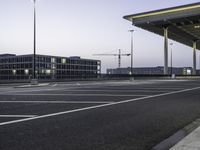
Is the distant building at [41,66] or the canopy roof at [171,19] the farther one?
the distant building at [41,66]

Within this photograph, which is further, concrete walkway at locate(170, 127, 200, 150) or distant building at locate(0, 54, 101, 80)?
distant building at locate(0, 54, 101, 80)

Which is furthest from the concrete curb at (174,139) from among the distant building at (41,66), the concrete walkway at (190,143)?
the distant building at (41,66)

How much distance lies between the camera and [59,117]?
9.25 metres

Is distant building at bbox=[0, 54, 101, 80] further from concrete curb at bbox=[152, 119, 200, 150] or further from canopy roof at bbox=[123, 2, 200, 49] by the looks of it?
concrete curb at bbox=[152, 119, 200, 150]

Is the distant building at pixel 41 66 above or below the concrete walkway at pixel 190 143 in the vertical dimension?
above

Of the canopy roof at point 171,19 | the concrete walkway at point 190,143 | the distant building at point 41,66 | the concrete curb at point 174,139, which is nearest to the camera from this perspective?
the concrete walkway at point 190,143

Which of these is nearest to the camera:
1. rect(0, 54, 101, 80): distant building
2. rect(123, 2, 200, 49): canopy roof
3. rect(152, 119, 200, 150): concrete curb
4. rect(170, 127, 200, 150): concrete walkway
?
rect(170, 127, 200, 150): concrete walkway

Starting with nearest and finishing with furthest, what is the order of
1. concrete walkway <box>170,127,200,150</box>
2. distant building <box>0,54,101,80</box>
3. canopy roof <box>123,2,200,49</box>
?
1. concrete walkway <box>170,127,200,150</box>
2. canopy roof <box>123,2,200,49</box>
3. distant building <box>0,54,101,80</box>

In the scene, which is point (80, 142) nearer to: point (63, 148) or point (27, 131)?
point (63, 148)

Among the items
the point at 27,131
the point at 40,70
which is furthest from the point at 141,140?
the point at 40,70

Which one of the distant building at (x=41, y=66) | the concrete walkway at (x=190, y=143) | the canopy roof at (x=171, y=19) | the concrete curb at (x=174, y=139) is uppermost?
the canopy roof at (x=171, y=19)

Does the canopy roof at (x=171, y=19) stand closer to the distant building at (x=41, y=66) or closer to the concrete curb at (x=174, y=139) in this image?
the distant building at (x=41, y=66)

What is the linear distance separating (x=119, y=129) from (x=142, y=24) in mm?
67970

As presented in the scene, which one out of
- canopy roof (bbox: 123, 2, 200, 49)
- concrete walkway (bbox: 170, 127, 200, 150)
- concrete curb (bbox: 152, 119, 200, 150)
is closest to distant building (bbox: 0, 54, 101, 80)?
canopy roof (bbox: 123, 2, 200, 49)
